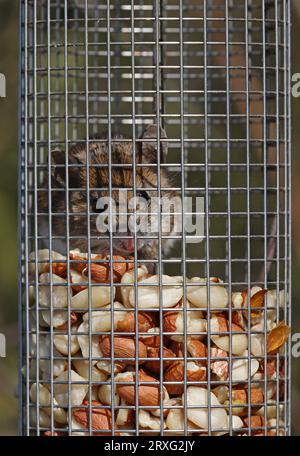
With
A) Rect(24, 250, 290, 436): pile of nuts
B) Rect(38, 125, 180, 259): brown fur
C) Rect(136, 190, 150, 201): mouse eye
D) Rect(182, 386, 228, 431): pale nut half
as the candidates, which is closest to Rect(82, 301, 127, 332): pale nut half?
Rect(24, 250, 290, 436): pile of nuts

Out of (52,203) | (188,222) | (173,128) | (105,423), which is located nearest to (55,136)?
(52,203)

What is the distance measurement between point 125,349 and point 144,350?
0.06 metres

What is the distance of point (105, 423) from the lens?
3.62 meters

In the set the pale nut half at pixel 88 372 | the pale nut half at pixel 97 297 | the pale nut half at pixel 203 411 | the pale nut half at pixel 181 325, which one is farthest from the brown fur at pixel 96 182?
the pale nut half at pixel 203 411

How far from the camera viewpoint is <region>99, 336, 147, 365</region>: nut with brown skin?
3580 mm

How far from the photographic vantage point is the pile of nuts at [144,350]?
3588mm

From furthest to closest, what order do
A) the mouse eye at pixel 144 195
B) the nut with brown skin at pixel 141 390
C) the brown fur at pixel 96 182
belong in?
the mouse eye at pixel 144 195, the brown fur at pixel 96 182, the nut with brown skin at pixel 141 390

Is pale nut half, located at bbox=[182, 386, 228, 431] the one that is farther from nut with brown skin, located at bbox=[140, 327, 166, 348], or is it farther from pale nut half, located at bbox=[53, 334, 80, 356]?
pale nut half, located at bbox=[53, 334, 80, 356]

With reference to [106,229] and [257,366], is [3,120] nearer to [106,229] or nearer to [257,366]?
[106,229]

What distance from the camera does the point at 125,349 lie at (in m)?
3.58

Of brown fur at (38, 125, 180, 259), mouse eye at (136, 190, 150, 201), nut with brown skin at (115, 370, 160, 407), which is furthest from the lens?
mouse eye at (136, 190, 150, 201)

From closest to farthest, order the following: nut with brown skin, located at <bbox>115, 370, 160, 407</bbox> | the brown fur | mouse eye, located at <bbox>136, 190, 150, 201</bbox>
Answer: nut with brown skin, located at <bbox>115, 370, 160, 407</bbox> < the brown fur < mouse eye, located at <bbox>136, 190, 150, 201</bbox>

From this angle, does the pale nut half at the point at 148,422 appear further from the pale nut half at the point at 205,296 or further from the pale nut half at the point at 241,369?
the pale nut half at the point at 205,296

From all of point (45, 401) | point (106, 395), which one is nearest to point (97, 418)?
point (106, 395)
